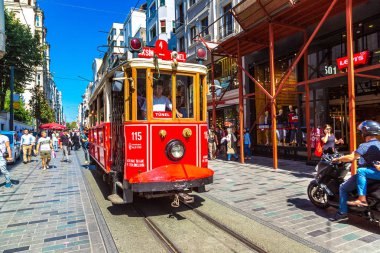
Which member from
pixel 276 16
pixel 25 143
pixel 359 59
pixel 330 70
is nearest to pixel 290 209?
pixel 276 16

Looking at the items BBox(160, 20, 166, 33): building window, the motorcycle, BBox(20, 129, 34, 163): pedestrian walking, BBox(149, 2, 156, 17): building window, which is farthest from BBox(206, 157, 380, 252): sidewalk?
BBox(149, 2, 156, 17): building window

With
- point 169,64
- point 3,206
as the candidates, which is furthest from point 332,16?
point 3,206

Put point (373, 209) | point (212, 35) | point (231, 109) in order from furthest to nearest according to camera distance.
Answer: point (212, 35), point (231, 109), point (373, 209)

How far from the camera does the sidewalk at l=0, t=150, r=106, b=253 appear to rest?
4160 mm

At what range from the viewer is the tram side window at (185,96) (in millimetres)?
5953

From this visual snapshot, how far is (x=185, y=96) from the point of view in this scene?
6.07 metres

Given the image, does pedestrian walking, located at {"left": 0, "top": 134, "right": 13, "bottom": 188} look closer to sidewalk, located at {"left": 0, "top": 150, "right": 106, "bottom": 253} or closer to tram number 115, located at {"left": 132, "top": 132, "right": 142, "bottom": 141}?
sidewalk, located at {"left": 0, "top": 150, "right": 106, "bottom": 253}

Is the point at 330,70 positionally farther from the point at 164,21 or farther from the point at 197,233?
the point at 164,21

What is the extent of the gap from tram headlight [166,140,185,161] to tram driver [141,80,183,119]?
610mm

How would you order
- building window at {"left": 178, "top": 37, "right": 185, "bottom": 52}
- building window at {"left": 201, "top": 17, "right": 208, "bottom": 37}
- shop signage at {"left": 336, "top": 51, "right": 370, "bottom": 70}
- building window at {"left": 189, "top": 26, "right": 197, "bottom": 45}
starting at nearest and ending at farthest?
1. shop signage at {"left": 336, "top": 51, "right": 370, "bottom": 70}
2. building window at {"left": 201, "top": 17, "right": 208, "bottom": 37}
3. building window at {"left": 189, "top": 26, "right": 197, "bottom": 45}
4. building window at {"left": 178, "top": 37, "right": 185, "bottom": 52}

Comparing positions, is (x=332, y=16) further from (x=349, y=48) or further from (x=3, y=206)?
(x=3, y=206)

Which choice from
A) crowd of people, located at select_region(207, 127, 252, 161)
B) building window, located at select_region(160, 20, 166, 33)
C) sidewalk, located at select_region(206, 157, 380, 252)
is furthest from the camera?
building window, located at select_region(160, 20, 166, 33)

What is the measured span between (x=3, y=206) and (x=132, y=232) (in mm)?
3645

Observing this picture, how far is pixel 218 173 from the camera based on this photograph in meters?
10.3
